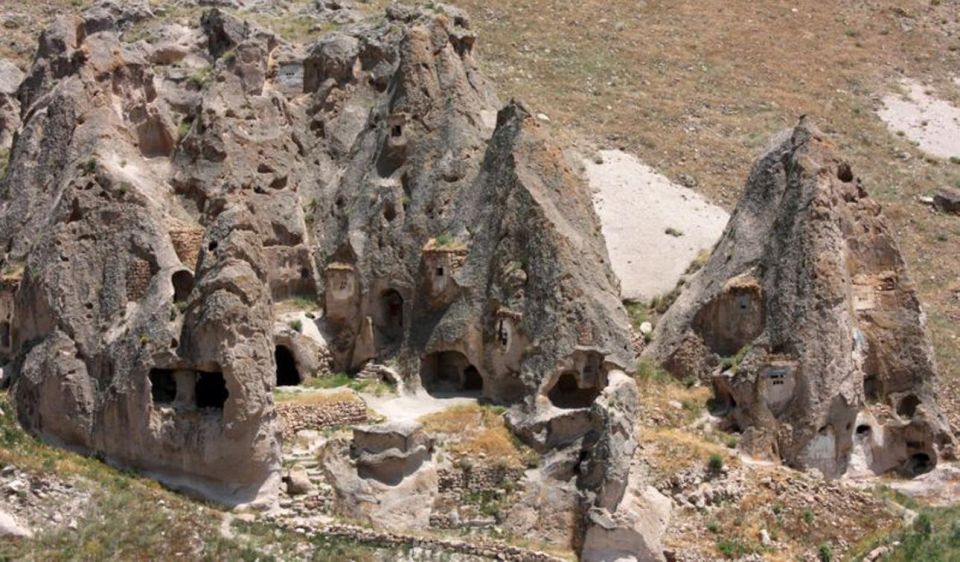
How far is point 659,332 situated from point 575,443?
5.90 m

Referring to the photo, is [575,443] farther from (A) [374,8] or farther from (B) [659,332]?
(A) [374,8]

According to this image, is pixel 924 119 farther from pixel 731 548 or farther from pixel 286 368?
pixel 731 548

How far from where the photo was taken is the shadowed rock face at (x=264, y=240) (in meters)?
27.9

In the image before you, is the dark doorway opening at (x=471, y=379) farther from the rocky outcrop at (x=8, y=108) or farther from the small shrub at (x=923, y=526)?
the rocky outcrop at (x=8, y=108)

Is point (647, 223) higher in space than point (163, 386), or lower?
higher

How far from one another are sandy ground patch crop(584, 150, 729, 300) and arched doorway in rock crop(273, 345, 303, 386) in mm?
8781

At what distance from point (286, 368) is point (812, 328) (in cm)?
1182

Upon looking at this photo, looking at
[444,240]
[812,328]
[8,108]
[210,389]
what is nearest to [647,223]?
[444,240]

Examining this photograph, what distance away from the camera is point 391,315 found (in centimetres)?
3344

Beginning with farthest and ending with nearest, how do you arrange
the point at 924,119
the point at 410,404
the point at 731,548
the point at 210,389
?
the point at 924,119
the point at 410,404
the point at 210,389
the point at 731,548

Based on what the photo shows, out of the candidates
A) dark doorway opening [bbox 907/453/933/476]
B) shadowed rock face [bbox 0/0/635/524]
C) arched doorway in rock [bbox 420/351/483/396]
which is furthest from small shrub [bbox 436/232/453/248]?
dark doorway opening [bbox 907/453/933/476]

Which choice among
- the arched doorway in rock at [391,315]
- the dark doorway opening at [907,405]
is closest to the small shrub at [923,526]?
the dark doorway opening at [907,405]

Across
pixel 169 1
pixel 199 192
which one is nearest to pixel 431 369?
pixel 199 192

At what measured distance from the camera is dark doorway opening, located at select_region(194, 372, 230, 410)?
94.7 feet
